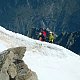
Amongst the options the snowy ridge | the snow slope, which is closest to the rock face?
the snow slope

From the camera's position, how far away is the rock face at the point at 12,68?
2562 cm

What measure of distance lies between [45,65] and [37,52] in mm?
3152

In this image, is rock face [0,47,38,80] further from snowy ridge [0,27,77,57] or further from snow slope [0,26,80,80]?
snowy ridge [0,27,77,57]

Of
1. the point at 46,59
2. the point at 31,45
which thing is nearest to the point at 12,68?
the point at 46,59

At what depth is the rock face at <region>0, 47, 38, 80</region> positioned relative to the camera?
84.1ft

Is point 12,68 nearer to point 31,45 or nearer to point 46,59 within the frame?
point 46,59

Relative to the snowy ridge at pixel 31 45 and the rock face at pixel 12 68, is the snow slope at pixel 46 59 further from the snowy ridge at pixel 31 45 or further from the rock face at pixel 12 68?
the rock face at pixel 12 68

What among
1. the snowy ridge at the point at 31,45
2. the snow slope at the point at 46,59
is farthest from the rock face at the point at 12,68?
the snowy ridge at the point at 31,45

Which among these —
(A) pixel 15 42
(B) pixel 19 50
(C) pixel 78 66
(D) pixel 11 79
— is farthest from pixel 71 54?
(D) pixel 11 79

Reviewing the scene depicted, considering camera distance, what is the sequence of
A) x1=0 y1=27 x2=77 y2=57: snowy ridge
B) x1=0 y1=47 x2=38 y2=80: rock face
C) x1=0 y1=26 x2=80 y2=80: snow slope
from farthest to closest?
x1=0 y1=27 x2=77 y2=57: snowy ridge
x1=0 y1=26 x2=80 y2=80: snow slope
x1=0 y1=47 x2=38 y2=80: rock face

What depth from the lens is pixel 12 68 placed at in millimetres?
26531

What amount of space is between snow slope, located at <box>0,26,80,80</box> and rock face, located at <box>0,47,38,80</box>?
13.3 feet

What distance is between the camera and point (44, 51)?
39.4 m

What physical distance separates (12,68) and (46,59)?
A: 1129 centimetres
